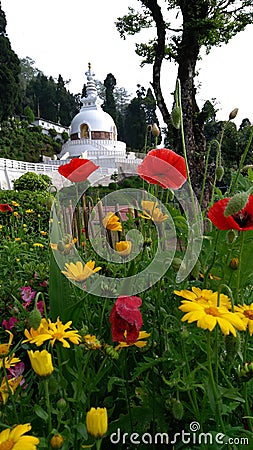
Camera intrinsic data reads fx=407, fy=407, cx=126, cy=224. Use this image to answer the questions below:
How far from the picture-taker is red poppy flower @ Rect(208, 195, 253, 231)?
1.63 feet

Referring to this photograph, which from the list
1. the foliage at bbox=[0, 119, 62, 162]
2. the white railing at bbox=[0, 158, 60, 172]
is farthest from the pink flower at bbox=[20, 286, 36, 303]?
the foliage at bbox=[0, 119, 62, 162]

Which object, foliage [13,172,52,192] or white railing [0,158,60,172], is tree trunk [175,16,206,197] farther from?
white railing [0,158,60,172]

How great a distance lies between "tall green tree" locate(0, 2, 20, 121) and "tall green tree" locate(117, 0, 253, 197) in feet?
38.2

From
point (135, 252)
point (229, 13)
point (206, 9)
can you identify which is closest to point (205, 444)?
point (135, 252)

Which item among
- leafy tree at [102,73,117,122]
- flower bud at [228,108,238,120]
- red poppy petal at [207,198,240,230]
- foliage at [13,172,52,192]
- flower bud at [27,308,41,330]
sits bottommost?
flower bud at [27,308,41,330]

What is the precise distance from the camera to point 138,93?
2853 cm

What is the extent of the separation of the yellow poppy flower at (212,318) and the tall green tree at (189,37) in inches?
144

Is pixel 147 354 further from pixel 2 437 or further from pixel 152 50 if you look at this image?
pixel 152 50

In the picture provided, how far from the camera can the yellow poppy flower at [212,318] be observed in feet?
1.30

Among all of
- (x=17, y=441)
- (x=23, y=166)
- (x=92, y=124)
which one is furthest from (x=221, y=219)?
(x=92, y=124)

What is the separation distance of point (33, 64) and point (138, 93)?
480 inches

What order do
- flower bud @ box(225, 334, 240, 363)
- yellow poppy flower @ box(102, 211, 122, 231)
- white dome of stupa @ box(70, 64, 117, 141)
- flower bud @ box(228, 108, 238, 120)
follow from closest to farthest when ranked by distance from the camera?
flower bud @ box(225, 334, 240, 363), yellow poppy flower @ box(102, 211, 122, 231), flower bud @ box(228, 108, 238, 120), white dome of stupa @ box(70, 64, 117, 141)

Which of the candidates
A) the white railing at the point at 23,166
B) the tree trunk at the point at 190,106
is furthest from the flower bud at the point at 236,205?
the white railing at the point at 23,166

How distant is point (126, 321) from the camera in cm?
47
